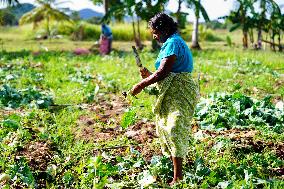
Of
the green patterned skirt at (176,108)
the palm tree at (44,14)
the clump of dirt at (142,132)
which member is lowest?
the clump of dirt at (142,132)

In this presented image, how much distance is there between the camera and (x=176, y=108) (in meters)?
3.93

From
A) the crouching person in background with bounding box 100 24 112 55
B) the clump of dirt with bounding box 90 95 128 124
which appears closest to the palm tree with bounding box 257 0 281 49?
the crouching person in background with bounding box 100 24 112 55

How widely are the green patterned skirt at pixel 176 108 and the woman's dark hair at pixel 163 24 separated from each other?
405 mm

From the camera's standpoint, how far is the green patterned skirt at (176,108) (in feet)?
12.8

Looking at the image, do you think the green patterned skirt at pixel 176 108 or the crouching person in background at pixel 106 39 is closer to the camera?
the green patterned skirt at pixel 176 108

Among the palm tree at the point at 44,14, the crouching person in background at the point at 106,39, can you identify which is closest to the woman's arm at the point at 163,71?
the crouching person in background at the point at 106,39

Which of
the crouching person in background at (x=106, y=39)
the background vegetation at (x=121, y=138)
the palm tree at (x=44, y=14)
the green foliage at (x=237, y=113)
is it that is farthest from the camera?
the palm tree at (x=44, y=14)

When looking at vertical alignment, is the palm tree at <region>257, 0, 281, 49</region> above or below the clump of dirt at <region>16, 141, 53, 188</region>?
above

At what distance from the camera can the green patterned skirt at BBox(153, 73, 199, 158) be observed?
12.8 feet

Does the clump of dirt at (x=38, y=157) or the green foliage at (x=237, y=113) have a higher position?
the green foliage at (x=237, y=113)

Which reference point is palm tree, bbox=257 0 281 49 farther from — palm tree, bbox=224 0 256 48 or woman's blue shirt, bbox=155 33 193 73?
woman's blue shirt, bbox=155 33 193 73

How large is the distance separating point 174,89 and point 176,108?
0.58 feet

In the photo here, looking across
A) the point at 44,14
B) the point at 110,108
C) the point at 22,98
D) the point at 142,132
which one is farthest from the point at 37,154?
the point at 44,14

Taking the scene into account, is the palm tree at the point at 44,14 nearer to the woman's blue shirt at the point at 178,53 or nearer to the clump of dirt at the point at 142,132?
the clump of dirt at the point at 142,132
